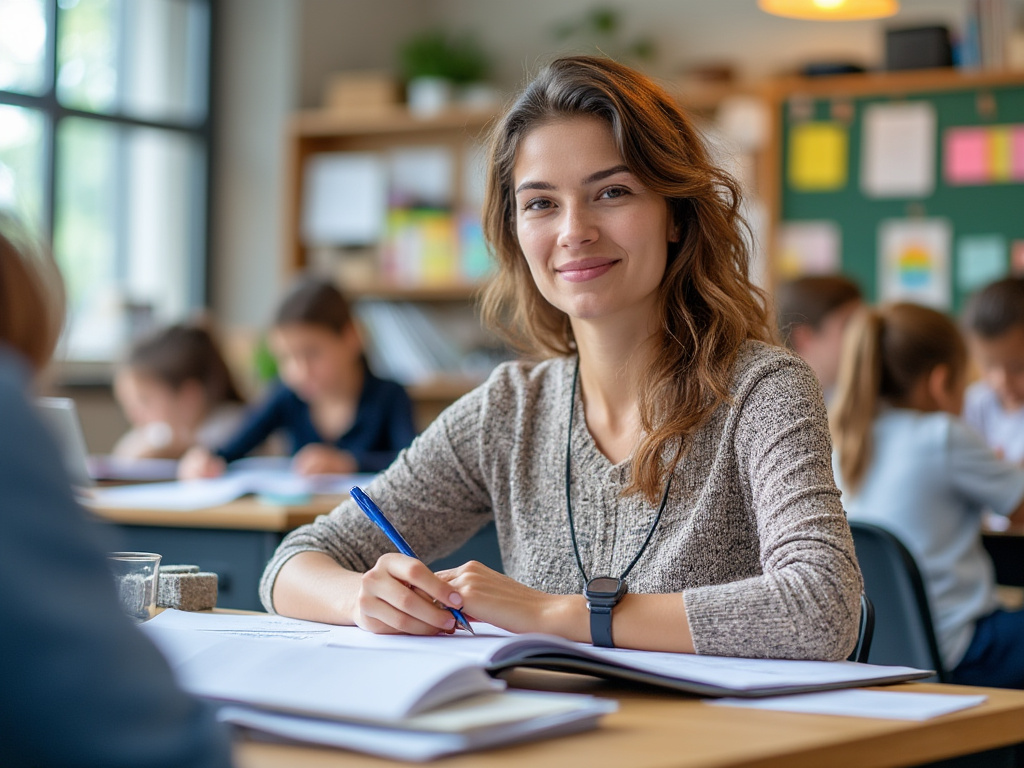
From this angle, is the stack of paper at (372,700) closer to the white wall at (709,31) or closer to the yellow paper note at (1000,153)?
the yellow paper note at (1000,153)

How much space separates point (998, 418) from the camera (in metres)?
3.73

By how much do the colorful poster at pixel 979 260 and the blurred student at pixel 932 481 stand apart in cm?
222

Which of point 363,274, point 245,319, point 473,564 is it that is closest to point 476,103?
point 363,274

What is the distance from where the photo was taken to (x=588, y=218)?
4.99ft

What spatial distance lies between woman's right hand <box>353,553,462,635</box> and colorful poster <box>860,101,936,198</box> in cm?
383

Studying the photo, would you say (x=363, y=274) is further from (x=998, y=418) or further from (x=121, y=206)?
(x=998, y=418)

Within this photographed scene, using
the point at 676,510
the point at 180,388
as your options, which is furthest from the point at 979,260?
the point at 676,510

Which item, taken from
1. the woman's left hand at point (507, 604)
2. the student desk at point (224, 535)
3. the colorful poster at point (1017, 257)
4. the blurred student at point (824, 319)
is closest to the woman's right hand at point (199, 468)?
the student desk at point (224, 535)

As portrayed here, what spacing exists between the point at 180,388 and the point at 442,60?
1.98m

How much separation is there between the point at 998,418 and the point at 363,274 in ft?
8.85

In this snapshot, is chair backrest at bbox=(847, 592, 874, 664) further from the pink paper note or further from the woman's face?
the pink paper note

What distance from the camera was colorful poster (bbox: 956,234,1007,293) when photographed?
451cm

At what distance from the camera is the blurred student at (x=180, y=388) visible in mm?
4012

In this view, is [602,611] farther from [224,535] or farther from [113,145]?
[113,145]
